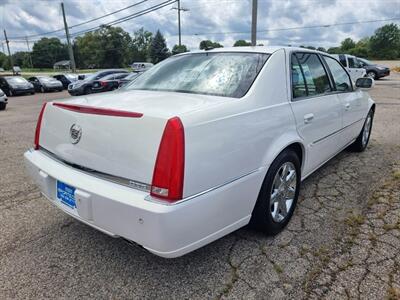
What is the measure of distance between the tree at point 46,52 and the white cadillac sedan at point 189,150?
10092 cm

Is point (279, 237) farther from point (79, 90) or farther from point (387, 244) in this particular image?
point (79, 90)

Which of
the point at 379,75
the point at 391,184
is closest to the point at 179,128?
the point at 391,184

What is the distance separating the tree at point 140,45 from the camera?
8962 centimetres

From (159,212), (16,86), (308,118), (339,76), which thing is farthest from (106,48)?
(159,212)

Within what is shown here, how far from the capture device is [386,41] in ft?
226

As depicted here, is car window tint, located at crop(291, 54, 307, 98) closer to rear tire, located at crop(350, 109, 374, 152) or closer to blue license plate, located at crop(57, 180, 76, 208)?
blue license plate, located at crop(57, 180, 76, 208)

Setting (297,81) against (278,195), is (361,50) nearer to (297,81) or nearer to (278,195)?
(297,81)

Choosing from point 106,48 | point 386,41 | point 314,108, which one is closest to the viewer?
point 314,108

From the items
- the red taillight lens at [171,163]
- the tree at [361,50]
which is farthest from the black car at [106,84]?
the tree at [361,50]

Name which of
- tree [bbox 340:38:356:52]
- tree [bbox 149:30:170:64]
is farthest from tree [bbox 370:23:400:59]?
tree [bbox 149:30:170:64]

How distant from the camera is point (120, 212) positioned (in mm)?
1862

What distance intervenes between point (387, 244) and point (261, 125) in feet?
4.81

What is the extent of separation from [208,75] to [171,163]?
1.20 m

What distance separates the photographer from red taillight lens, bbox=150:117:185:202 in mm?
1738
